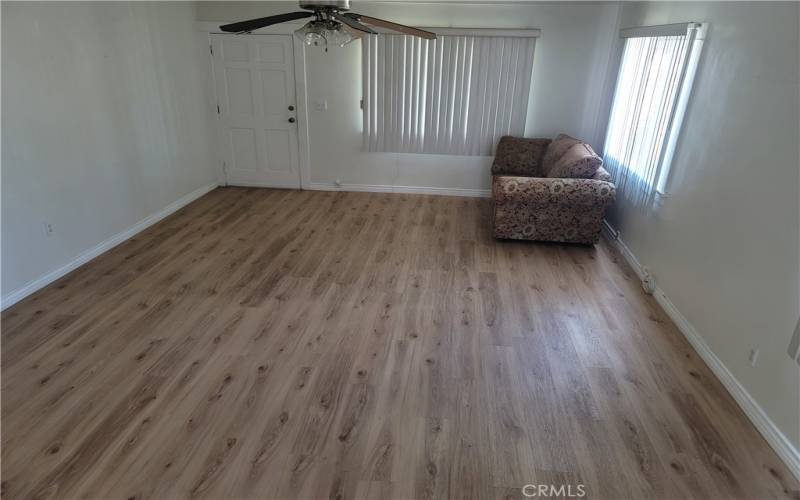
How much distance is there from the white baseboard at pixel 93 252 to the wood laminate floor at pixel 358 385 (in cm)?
10

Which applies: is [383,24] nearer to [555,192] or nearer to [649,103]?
[555,192]

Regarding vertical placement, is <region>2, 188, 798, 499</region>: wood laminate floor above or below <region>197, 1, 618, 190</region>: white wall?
below

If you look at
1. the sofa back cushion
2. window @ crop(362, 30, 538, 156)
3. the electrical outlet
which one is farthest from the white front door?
the electrical outlet

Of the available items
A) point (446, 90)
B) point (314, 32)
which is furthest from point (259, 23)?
point (446, 90)

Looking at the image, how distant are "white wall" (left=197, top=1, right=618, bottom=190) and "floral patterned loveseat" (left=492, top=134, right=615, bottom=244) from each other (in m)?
1.09

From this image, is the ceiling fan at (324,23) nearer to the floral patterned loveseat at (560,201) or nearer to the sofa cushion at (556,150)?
the floral patterned loveseat at (560,201)

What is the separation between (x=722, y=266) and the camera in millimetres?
2689

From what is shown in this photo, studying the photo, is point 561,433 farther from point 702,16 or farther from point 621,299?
point 702,16

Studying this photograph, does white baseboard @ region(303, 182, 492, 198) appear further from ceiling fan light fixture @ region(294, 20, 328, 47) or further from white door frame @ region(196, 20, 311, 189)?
ceiling fan light fixture @ region(294, 20, 328, 47)

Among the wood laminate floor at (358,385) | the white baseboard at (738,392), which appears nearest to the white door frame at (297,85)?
the wood laminate floor at (358,385)

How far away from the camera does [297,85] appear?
5734 millimetres

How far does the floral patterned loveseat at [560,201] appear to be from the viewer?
421 centimetres

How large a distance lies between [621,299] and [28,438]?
371 centimetres

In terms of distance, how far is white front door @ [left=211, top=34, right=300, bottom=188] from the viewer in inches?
→ 222
